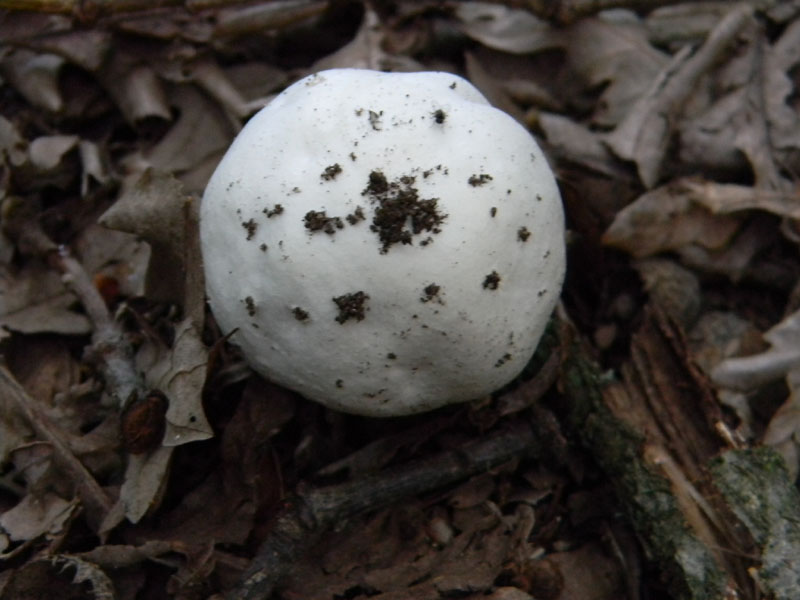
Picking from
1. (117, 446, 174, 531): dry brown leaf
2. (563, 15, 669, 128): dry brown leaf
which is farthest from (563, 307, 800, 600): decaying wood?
(117, 446, 174, 531): dry brown leaf

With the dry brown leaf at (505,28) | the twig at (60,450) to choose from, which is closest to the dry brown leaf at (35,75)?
the twig at (60,450)

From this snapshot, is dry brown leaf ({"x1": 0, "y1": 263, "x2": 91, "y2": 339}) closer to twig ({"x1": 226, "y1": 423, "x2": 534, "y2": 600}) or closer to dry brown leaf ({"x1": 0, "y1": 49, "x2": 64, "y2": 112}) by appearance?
dry brown leaf ({"x1": 0, "y1": 49, "x2": 64, "y2": 112})

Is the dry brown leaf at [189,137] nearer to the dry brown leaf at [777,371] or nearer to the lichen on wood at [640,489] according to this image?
the lichen on wood at [640,489]

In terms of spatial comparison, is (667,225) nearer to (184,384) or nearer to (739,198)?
(739,198)

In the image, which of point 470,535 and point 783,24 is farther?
point 783,24

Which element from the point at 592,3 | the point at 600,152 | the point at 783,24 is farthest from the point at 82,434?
the point at 783,24

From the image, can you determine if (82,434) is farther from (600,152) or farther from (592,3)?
(592,3)
